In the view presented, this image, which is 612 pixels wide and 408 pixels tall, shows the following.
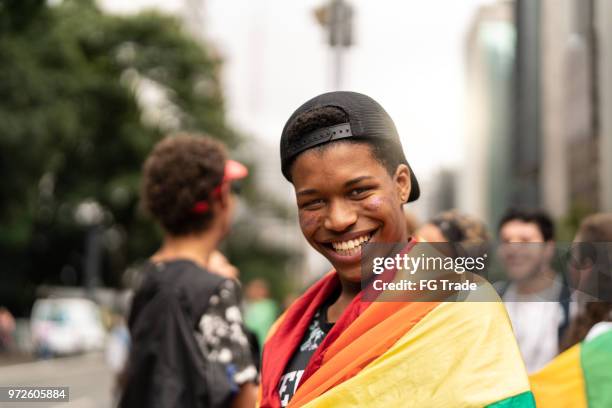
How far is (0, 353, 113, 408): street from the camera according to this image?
15831 millimetres

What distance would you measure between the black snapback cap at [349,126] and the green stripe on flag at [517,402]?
632mm

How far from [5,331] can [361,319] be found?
29.6 m

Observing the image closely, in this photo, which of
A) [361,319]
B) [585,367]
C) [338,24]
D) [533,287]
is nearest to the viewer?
[361,319]

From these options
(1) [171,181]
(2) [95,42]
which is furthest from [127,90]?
(1) [171,181]

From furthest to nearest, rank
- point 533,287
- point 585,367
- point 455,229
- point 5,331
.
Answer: point 5,331
point 455,229
point 533,287
point 585,367

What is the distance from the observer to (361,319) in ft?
6.13

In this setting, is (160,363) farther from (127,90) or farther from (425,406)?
(127,90)

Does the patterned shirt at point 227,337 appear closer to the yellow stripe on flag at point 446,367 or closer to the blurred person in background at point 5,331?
the yellow stripe on flag at point 446,367

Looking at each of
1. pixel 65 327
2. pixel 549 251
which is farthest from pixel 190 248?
pixel 65 327

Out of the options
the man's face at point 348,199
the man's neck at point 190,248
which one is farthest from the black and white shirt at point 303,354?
the man's neck at point 190,248

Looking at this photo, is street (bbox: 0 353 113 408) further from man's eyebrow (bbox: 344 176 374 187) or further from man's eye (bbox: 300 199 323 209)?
man's eyebrow (bbox: 344 176 374 187)

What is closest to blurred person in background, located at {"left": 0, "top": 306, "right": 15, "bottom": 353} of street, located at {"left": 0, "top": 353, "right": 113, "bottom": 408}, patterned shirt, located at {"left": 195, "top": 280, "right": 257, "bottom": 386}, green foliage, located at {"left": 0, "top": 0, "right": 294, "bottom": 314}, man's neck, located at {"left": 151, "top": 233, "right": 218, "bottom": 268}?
street, located at {"left": 0, "top": 353, "right": 113, "bottom": 408}

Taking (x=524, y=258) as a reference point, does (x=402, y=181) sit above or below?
above

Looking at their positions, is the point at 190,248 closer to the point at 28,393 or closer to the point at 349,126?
the point at 28,393
